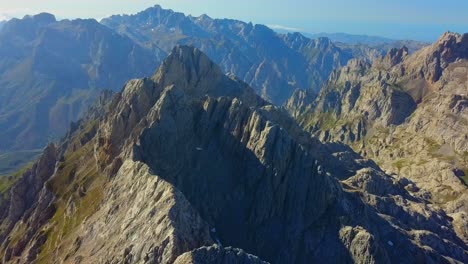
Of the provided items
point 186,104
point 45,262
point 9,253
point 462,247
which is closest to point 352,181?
point 462,247

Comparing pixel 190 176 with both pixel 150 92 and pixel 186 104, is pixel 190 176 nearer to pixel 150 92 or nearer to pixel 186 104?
pixel 186 104

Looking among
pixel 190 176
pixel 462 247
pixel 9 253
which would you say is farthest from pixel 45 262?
pixel 462 247

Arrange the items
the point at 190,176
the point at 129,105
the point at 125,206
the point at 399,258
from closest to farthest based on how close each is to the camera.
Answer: the point at 125,206 < the point at 399,258 < the point at 190,176 < the point at 129,105

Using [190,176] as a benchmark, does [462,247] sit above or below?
above

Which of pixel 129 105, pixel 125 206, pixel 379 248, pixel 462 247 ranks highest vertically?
pixel 129 105

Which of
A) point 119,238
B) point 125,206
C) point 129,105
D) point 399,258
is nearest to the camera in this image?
point 119,238

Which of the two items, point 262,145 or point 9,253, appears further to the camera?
point 9,253
